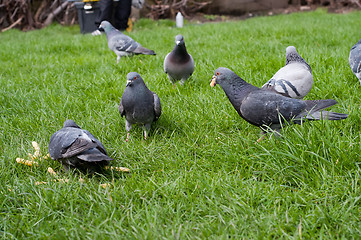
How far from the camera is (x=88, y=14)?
9266 mm

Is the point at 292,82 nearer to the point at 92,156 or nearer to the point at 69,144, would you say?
the point at 92,156

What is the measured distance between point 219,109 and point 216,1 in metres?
12.0

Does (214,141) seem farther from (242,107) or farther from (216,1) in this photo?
(216,1)

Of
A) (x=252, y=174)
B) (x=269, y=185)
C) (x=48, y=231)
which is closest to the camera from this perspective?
(x=48, y=231)

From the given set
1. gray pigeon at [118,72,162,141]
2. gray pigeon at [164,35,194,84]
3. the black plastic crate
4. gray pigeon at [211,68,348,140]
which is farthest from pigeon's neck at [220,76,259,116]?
the black plastic crate

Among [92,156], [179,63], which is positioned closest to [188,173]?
[92,156]

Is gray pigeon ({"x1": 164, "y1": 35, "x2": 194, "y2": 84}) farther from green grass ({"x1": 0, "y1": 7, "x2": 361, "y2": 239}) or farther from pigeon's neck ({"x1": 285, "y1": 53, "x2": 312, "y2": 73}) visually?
pigeon's neck ({"x1": 285, "y1": 53, "x2": 312, "y2": 73})

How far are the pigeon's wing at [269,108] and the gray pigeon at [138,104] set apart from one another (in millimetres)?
755

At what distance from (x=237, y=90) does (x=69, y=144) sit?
1.23m

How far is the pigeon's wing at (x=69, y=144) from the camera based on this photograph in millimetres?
2131

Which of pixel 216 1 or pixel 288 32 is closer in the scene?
pixel 288 32

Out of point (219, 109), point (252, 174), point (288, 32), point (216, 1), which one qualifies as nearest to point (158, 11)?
point (216, 1)

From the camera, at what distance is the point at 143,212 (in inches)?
71.2

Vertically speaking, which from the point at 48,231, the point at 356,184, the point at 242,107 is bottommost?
the point at 48,231
